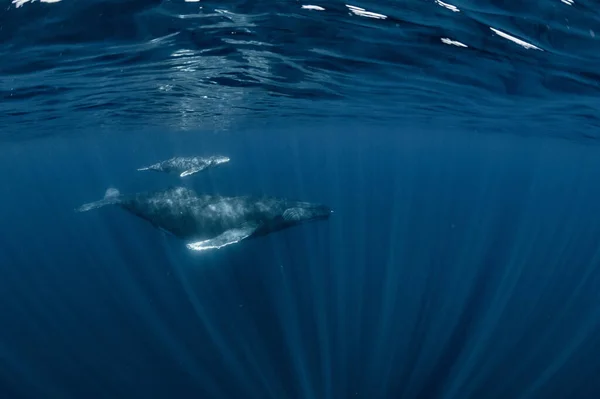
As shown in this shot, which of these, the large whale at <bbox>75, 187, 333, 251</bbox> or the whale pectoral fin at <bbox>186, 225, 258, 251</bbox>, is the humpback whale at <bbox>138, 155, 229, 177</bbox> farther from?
the whale pectoral fin at <bbox>186, 225, 258, 251</bbox>

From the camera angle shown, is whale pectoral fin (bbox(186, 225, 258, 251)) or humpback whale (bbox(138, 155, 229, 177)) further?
humpback whale (bbox(138, 155, 229, 177))

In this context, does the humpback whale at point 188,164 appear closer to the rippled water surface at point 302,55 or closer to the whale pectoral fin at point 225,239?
the rippled water surface at point 302,55

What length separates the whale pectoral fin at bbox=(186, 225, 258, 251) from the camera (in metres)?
11.9

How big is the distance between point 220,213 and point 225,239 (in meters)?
1.72

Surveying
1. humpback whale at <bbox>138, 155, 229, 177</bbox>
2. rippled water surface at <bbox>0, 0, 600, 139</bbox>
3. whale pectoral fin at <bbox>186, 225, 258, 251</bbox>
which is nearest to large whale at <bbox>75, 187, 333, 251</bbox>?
whale pectoral fin at <bbox>186, 225, 258, 251</bbox>

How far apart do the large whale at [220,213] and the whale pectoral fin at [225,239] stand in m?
0.06

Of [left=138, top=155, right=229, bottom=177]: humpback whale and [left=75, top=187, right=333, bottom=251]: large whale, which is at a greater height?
[left=75, top=187, right=333, bottom=251]: large whale

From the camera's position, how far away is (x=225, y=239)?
40.8 feet

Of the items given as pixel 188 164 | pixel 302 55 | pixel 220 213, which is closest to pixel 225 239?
pixel 220 213

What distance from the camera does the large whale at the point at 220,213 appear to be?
1393cm

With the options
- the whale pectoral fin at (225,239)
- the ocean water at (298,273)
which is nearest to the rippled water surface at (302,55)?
the ocean water at (298,273)

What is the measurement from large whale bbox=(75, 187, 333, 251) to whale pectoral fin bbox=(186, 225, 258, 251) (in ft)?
0.21

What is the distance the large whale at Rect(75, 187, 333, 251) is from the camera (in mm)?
13930

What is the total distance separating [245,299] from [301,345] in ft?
11.0
